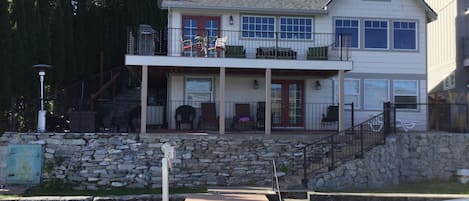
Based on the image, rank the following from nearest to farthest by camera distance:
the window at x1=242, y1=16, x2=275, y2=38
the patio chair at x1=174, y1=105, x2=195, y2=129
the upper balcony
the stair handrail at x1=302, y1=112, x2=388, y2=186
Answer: the stair handrail at x1=302, y1=112, x2=388, y2=186 < the patio chair at x1=174, y1=105, x2=195, y2=129 < the upper balcony < the window at x1=242, y1=16, x2=275, y2=38

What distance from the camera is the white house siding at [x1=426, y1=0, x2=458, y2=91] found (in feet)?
78.8

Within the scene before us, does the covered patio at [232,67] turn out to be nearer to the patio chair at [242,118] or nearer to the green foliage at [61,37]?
the patio chair at [242,118]

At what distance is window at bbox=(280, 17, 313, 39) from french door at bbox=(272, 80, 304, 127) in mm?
1725

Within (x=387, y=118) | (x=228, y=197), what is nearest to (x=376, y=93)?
(x=387, y=118)

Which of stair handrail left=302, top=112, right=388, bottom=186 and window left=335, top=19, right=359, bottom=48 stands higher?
window left=335, top=19, right=359, bottom=48

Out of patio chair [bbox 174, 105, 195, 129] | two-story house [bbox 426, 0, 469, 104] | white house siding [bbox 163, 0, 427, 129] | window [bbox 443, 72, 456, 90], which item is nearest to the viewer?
patio chair [bbox 174, 105, 195, 129]

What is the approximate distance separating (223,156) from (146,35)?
569cm

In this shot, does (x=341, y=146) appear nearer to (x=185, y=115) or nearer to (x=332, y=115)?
(x=332, y=115)

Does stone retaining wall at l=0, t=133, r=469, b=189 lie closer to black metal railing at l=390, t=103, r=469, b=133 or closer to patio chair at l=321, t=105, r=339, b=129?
patio chair at l=321, t=105, r=339, b=129

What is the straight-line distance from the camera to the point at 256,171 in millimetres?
16172

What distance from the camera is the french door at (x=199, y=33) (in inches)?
739

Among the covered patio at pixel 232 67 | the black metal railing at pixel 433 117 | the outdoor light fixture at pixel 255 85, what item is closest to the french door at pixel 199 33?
the covered patio at pixel 232 67

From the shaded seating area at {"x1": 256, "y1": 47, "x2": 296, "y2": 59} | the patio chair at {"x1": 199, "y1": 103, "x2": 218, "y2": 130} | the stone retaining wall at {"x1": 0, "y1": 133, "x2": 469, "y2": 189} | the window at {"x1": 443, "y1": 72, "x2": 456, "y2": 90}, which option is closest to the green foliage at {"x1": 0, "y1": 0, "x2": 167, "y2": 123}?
the stone retaining wall at {"x1": 0, "y1": 133, "x2": 469, "y2": 189}

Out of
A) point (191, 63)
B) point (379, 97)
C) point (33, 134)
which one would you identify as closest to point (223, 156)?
point (191, 63)
